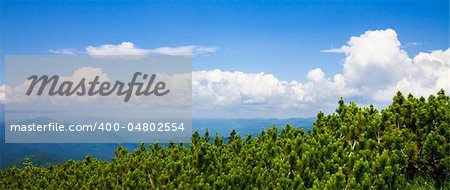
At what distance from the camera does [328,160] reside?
7109 mm

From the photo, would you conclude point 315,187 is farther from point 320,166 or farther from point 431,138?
point 431,138

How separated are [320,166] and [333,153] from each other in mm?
325

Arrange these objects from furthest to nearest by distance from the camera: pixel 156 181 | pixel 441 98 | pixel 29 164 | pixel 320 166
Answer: pixel 29 164 → pixel 441 98 → pixel 156 181 → pixel 320 166

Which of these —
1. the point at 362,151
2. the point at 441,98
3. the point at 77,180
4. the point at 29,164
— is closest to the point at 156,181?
the point at 77,180

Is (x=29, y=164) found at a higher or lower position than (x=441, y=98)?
lower

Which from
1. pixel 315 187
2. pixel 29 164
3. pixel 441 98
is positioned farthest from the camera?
pixel 29 164

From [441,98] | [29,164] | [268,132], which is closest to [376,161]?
[441,98]

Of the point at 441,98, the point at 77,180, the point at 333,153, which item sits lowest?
the point at 77,180

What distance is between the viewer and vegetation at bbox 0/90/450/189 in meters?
6.77

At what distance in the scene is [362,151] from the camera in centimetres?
711

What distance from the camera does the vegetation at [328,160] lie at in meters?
6.77

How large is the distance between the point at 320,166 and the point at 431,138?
167cm

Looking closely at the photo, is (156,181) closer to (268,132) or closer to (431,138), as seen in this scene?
(268,132)

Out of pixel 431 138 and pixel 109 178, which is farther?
pixel 109 178
